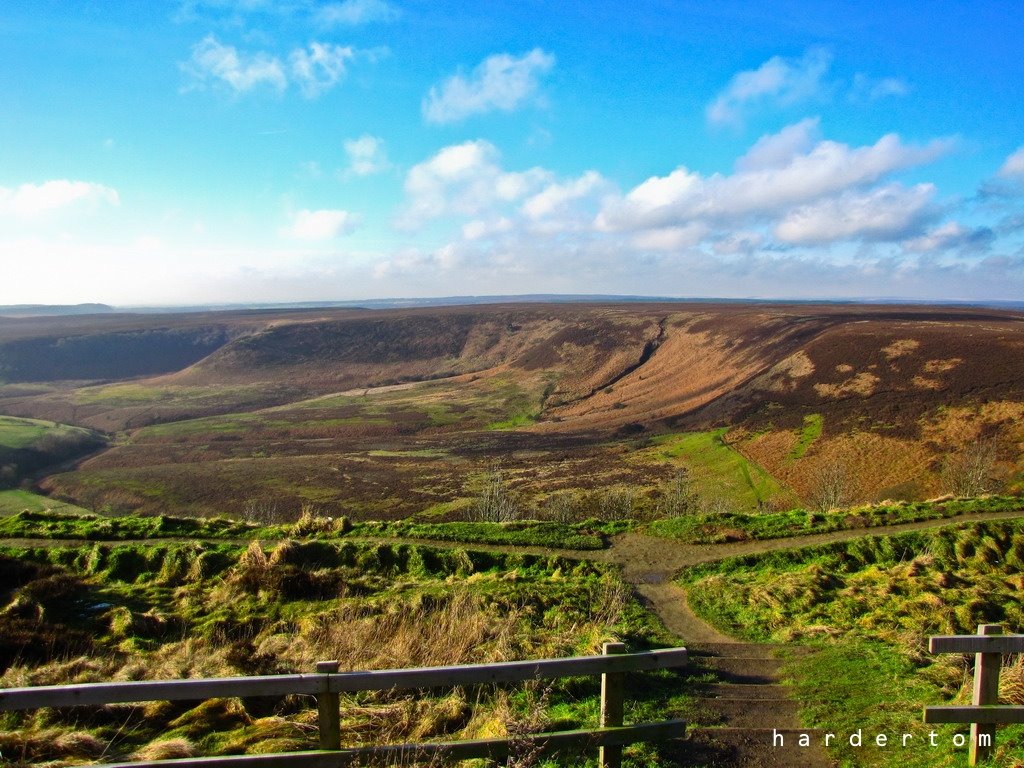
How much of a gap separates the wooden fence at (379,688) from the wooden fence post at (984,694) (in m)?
2.83

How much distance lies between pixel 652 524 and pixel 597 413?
72522mm

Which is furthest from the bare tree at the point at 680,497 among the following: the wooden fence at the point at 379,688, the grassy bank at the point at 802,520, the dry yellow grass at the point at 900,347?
the wooden fence at the point at 379,688

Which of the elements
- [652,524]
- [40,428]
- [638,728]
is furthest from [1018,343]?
[40,428]

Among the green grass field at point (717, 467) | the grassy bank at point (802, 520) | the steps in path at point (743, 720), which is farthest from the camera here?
the green grass field at point (717, 467)

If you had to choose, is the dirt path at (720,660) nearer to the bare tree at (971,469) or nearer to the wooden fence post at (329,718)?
the wooden fence post at (329,718)

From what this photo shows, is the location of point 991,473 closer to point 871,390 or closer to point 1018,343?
point 871,390

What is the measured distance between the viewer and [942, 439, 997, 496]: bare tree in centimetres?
3812

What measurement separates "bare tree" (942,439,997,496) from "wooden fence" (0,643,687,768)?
3982 centimetres

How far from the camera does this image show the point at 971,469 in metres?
41.5

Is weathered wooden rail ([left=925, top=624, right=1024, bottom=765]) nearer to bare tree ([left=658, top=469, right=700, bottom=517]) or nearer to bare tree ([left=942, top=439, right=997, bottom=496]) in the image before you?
bare tree ([left=658, top=469, right=700, bottom=517])

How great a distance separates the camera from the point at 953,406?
5409 cm

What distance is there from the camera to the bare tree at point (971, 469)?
38125 millimetres

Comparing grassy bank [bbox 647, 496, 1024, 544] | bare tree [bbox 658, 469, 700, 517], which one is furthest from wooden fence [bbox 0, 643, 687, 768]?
bare tree [bbox 658, 469, 700, 517]

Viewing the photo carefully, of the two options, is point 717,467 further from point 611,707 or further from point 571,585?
point 611,707
